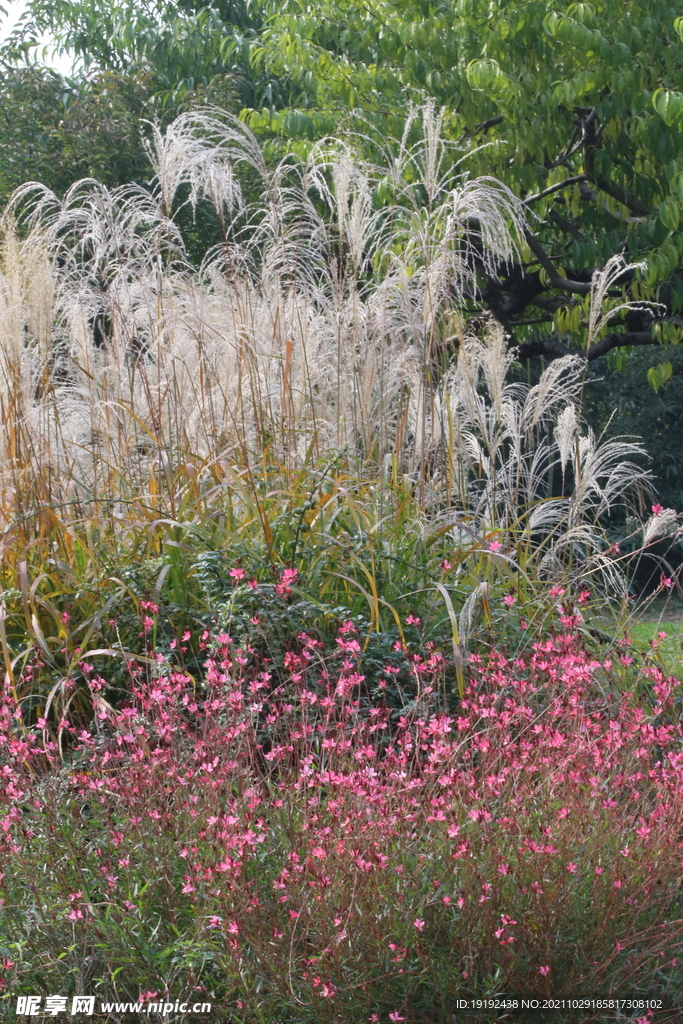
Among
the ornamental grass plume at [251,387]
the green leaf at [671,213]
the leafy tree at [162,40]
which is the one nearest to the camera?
the ornamental grass plume at [251,387]

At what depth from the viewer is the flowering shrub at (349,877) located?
198cm

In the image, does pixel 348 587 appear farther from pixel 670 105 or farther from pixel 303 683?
pixel 670 105

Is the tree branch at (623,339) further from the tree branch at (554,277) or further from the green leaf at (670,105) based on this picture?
the green leaf at (670,105)

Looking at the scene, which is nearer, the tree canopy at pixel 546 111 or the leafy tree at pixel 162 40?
the tree canopy at pixel 546 111

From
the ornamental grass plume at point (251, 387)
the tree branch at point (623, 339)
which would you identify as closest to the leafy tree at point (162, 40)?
the tree branch at point (623, 339)

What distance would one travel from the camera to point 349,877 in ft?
6.67

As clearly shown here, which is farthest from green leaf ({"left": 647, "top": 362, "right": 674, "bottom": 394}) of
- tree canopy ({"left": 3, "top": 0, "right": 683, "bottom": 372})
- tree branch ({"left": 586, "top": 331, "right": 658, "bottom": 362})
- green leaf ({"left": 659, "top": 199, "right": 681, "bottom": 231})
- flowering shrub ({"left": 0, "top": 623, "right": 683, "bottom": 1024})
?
flowering shrub ({"left": 0, "top": 623, "right": 683, "bottom": 1024})

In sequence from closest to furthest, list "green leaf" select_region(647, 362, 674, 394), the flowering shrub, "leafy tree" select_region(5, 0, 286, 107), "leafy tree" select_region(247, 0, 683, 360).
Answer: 1. the flowering shrub
2. "leafy tree" select_region(247, 0, 683, 360)
3. "green leaf" select_region(647, 362, 674, 394)
4. "leafy tree" select_region(5, 0, 286, 107)

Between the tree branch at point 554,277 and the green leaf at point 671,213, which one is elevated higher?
the green leaf at point 671,213

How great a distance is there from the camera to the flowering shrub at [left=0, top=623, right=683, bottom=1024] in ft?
6.49

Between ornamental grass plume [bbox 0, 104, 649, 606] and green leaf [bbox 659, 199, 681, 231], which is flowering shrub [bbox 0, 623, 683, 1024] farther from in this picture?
green leaf [bbox 659, 199, 681, 231]

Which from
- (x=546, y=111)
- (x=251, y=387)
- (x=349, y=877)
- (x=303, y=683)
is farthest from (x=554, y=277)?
(x=349, y=877)

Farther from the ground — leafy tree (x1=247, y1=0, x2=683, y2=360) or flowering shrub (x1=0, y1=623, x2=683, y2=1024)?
leafy tree (x1=247, y1=0, x2=683, y2=360)

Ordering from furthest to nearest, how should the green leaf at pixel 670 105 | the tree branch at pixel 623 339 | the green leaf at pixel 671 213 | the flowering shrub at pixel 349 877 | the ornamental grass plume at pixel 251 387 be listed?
the tree branch at pixel 623 339, the green leaf at pixel 671 213, the green leaf at pixel 670 105, the ornamental grass plume at pixel 251 387, the flowering shrub at pixel 349 877
